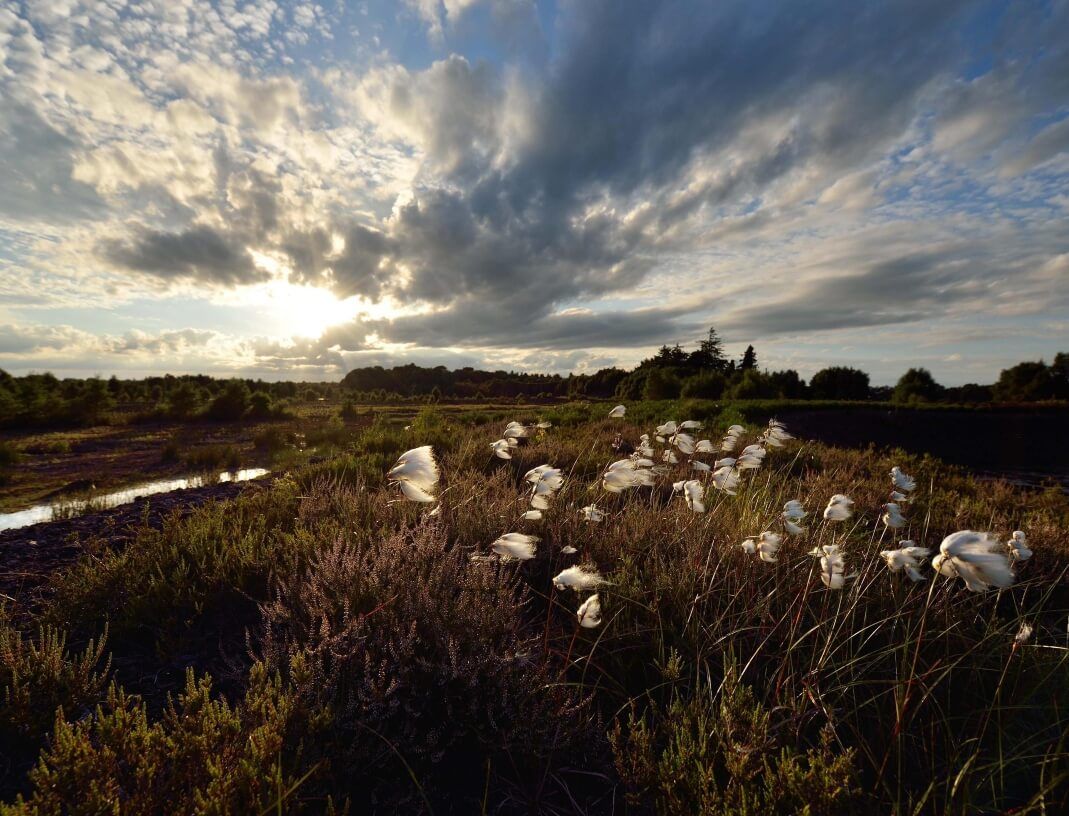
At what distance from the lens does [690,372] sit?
39.0m

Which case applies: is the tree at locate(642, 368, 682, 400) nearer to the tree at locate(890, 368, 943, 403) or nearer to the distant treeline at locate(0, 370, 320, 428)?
the tree at locate(890, 368, 943, 403)

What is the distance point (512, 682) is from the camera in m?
2.18

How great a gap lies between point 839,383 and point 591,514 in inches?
1374

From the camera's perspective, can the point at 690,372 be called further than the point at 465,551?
Yes

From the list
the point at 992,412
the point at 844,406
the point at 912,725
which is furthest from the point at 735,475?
the point at 992,412

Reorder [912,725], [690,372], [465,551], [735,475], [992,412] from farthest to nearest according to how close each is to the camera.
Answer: [690,372], [992,412], [735,475], [465,551], [912,725]

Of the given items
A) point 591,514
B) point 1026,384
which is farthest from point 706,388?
point 591,514

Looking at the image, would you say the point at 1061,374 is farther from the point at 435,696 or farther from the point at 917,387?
the point at 435,696

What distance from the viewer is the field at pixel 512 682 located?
1.71 m

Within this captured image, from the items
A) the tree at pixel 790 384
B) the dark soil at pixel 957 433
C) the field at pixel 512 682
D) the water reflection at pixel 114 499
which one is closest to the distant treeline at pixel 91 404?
the water reflection at pixel 114 499

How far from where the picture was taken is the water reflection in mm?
6301

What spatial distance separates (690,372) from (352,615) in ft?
129

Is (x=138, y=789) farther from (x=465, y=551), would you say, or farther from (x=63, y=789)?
(x=465, y=551)

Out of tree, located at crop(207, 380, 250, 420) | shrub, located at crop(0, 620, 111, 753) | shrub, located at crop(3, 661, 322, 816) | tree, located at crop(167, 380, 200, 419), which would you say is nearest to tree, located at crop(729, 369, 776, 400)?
tree, located at crop(207, 380, 250, 420)
